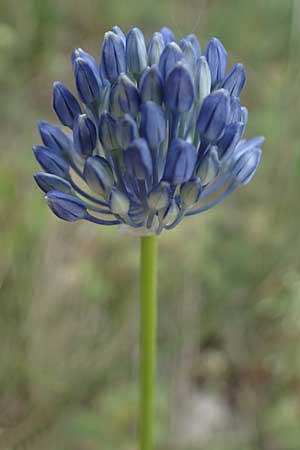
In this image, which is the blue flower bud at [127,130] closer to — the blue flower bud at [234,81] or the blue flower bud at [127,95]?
the blue flower bud at [127,95]

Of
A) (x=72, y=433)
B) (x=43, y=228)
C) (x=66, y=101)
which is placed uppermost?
(x=66, y=101)

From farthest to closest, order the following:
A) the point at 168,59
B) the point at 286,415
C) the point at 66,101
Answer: the point at 286,415, the point at 66,101, the point at 168,59

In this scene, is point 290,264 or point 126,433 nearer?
point 126,433

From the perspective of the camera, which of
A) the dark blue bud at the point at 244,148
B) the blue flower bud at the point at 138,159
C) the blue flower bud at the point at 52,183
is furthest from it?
the dark blue bud at the point at 244,148

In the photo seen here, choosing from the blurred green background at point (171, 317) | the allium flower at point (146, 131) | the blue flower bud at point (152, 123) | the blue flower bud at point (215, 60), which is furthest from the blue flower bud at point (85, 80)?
the blurred green background at point (171, 317)

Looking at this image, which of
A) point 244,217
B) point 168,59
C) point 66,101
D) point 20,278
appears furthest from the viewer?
point 244,217

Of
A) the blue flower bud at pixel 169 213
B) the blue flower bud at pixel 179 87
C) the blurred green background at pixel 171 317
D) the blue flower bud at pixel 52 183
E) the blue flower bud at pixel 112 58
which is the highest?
the blue flower bud at pixel 112 58

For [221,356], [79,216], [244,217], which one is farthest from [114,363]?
[79,216]

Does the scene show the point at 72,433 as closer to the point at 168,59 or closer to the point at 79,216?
the point at 79,216

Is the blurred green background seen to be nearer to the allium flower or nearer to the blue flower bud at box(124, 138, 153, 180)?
the allium flower
